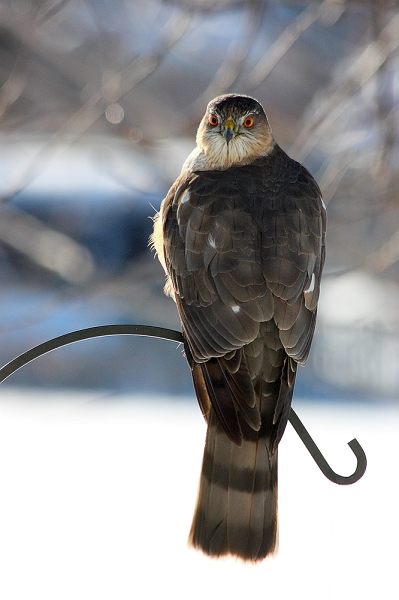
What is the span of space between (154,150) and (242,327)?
107 inches

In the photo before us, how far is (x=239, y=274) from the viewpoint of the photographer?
2891 mm

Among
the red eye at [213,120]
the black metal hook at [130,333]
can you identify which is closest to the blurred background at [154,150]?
the red eye at [213,120]

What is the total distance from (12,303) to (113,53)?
3083mm

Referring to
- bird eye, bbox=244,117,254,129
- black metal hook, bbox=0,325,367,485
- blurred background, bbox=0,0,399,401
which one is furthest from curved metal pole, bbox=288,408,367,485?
blurred background, bbox=0,0,399,401

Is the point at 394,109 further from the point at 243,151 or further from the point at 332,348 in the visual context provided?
the point at 332,348

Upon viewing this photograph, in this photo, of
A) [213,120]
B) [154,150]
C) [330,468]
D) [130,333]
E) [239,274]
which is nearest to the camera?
[130,333]

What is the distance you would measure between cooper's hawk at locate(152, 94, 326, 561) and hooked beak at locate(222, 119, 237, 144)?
0.36 m

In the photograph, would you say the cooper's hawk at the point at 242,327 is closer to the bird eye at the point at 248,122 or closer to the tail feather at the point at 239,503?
the tail feather at the point at 239,503

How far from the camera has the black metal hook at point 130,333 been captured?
239 cm

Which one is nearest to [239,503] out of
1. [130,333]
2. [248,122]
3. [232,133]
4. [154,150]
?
[130,333]

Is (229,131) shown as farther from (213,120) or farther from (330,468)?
(330,468)

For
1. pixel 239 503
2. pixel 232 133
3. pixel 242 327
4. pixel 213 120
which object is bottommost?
pixel 239 503

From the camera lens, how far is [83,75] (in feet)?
20.6

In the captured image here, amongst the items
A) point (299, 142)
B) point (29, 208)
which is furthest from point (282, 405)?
point (29, 208)
